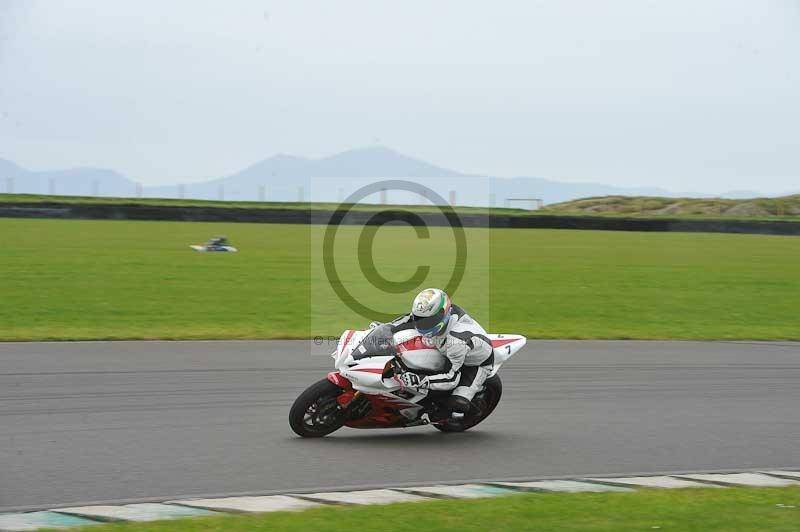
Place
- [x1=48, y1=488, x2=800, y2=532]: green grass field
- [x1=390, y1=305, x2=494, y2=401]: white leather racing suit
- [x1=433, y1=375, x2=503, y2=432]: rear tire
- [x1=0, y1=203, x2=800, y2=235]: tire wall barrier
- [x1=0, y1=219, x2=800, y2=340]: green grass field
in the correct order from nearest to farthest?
1. [x1=48, y1=488, x2=800, y2=532]: green grass field
2. [x1=390, y1=305, x2=494, y2=401]: white leather racing suit
3. [x1=433, y1=375, x2=503, y2=432]: rear tire
4. [x1=0, y1=219, x2=800, y2=340]: green grass field
5. [x1=0, y1=203, x2=800, y2=235]: tire wall barrier

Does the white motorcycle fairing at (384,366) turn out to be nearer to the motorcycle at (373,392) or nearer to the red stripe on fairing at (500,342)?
the motorcycle at (373,392)

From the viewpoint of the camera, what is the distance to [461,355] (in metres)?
9.13

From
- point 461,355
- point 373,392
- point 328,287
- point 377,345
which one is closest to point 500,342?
point 461,355

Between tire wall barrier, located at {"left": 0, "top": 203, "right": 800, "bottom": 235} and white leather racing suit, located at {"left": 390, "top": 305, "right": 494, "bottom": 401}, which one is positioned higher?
tire wall barrier, located at {"left": 0, "top": 203, "right": 800, "bottom": 235}

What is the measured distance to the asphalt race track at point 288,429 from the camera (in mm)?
7715

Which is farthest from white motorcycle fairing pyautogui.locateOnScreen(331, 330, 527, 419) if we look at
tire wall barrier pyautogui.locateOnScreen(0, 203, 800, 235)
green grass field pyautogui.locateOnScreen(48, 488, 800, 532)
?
tire wall barrier pyautogui.locateOnScreen(0, 203, 800, 235)

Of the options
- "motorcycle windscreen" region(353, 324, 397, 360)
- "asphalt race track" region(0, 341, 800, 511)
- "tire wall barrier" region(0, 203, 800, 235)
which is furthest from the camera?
"tire wall barrier" region(0, 203, 800, 235)

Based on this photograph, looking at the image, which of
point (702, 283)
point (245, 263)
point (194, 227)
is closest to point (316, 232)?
point (194, 227)

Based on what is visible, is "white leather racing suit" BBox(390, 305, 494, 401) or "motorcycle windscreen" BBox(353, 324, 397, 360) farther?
"white leather racing suit" BBox(390, 305, 494, 401)

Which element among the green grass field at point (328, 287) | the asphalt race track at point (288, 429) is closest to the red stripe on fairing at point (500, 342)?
the asphalt race track at point (288, 429)

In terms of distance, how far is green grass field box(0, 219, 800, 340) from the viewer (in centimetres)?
1753

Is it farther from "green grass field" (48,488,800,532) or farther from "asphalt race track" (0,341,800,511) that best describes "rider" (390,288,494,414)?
"green grass field" (48,488,800,532)

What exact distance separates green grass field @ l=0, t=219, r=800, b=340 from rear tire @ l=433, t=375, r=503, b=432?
6729 millimetres

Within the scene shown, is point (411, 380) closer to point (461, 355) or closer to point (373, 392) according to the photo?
point (373, 392)
